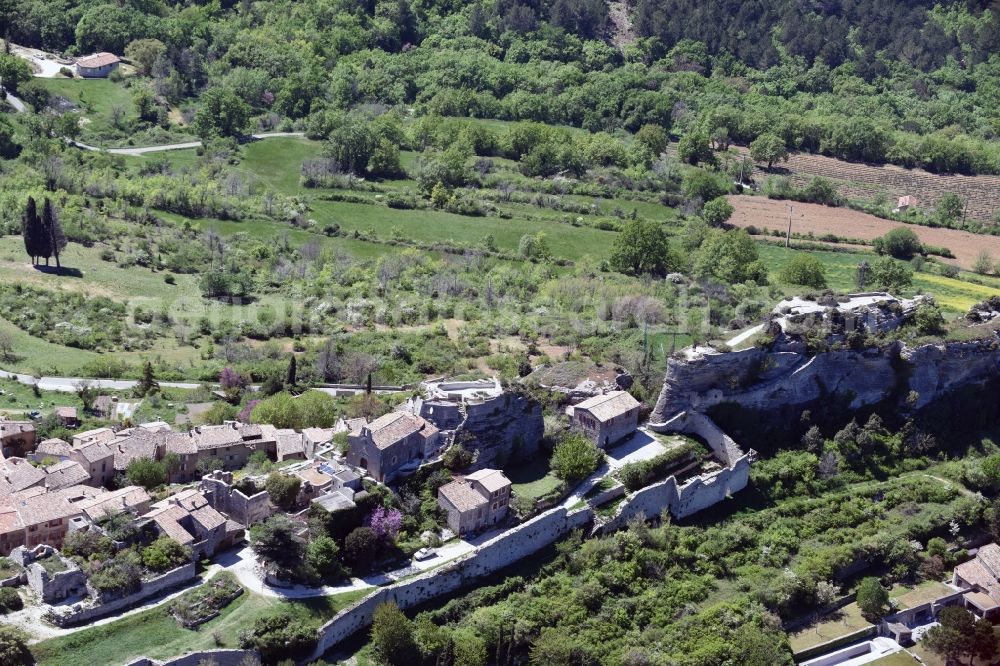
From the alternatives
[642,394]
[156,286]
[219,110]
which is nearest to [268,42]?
[219,110]

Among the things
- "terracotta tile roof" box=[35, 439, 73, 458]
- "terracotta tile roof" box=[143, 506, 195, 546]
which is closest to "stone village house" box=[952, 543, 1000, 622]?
"terracotta tile roof" box=[143, 506, 195, 546]

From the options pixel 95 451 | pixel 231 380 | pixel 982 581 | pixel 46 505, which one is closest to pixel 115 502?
pixel 46 505

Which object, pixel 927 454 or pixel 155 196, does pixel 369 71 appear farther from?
pixel 927 454

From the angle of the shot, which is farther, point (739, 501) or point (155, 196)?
point (155, 196)

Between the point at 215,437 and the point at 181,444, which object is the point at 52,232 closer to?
the point at 215,437

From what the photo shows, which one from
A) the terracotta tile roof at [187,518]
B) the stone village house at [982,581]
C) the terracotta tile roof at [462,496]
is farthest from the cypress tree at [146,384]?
the stone village house at [982,581]

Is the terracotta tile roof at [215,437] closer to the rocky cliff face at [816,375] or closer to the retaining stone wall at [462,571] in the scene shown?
the retaining stone wall at [462,571]
